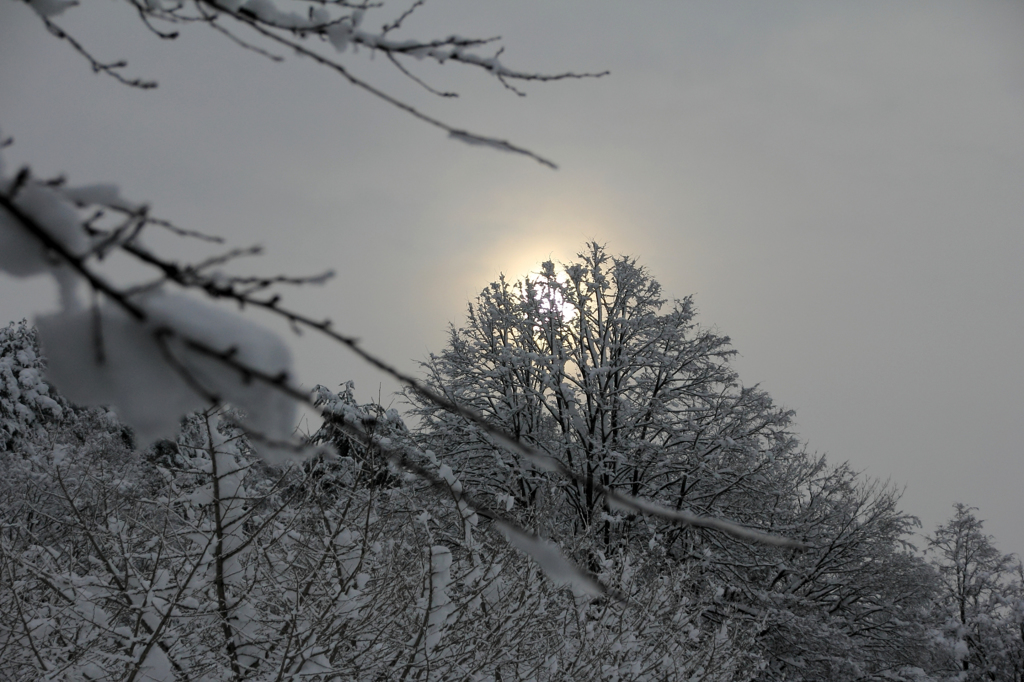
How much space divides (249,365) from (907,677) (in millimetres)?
16872

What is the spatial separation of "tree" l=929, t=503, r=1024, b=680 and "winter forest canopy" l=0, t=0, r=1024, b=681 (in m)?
0.09

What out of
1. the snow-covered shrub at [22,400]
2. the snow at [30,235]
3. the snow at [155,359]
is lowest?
the snow at [155,359]

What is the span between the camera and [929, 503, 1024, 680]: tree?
16.3m

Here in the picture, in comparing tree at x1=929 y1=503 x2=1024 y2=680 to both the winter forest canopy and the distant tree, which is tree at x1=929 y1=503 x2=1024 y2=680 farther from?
the distant tree

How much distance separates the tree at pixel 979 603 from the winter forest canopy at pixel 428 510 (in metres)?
0.09

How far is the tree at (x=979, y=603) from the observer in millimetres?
16266

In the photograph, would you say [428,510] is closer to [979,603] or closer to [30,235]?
[30,235]

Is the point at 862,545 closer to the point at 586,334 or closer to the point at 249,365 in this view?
the point at 586,334

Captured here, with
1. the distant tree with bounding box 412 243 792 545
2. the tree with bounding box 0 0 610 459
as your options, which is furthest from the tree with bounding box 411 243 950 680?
the tree with bounding box 0 0 610 459

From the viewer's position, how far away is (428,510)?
7.77m

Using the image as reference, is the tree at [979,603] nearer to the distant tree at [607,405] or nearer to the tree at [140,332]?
the distant tree at [607,405]

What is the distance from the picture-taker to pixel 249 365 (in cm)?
87

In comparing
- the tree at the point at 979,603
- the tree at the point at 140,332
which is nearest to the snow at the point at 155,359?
the tree at the point at 140,332

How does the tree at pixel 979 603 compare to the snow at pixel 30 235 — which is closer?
the snow at pixel 30 235
